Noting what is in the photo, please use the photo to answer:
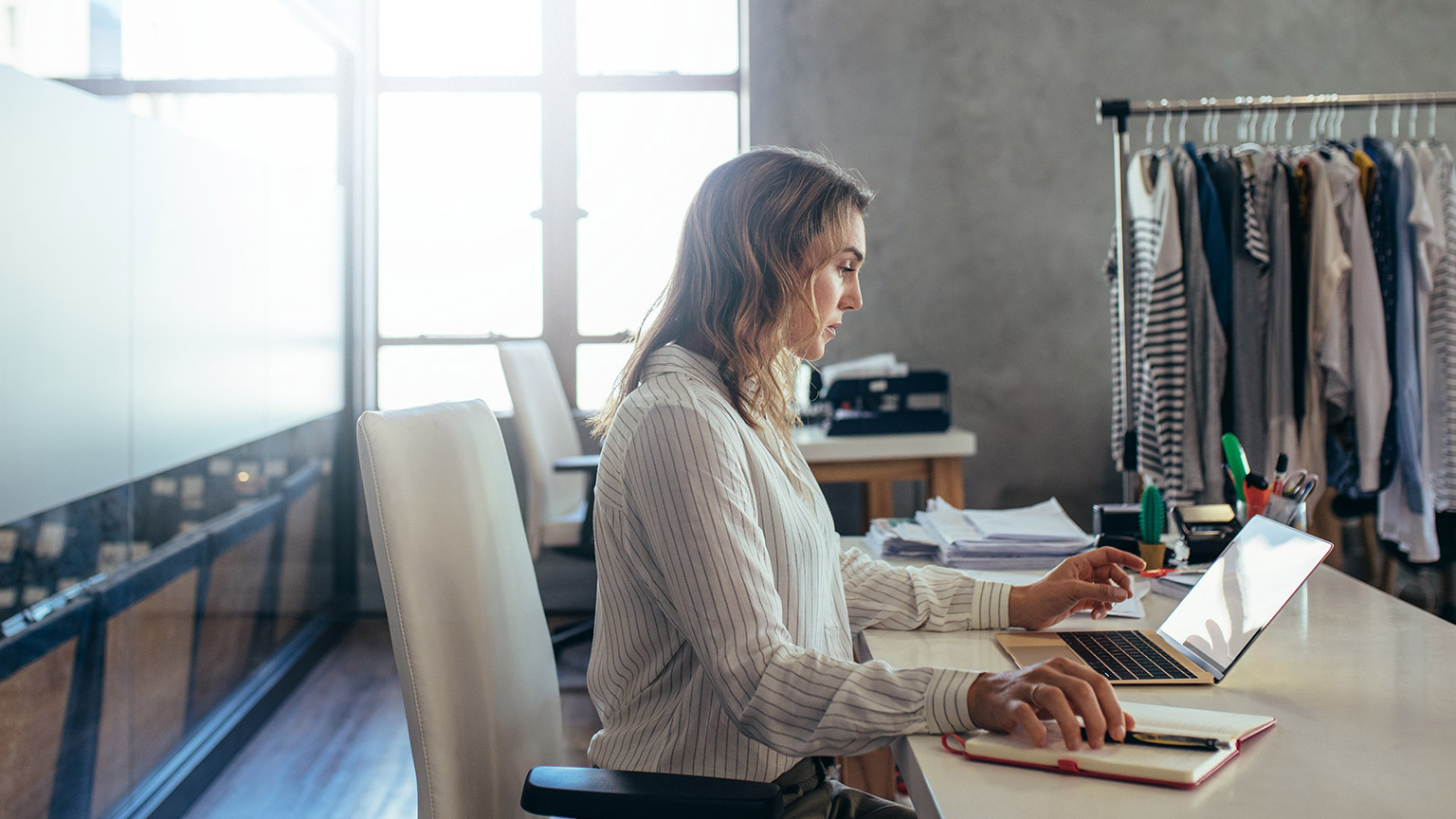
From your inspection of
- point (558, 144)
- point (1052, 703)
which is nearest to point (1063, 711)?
point (1052, 703)

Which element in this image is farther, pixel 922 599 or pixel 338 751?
pixel 338 751

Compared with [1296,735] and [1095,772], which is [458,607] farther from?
[1296,735]

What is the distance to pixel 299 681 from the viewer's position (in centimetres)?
306

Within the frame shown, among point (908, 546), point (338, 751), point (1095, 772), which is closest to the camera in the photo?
point (1095, 772)

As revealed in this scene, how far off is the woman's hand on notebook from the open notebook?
11 mm

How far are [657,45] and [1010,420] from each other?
1.96 m

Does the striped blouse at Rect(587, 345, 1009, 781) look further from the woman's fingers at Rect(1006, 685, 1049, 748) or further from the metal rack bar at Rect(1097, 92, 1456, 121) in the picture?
the metal rack bar at Rect(1097, 92, 1456, 121)

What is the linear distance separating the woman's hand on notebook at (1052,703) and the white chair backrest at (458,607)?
44 centimetres

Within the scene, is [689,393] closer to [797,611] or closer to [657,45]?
[797,611]

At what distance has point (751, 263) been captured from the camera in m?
1.07

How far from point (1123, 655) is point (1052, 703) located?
336mm

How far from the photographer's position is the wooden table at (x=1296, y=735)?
725 mm

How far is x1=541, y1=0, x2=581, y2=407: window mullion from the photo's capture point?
3.81m

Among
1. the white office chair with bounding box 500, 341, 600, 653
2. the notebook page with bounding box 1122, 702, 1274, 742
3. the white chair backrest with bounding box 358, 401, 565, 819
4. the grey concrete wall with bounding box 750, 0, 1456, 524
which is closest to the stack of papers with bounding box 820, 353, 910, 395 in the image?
the grey concrete wall with bounding box 750, 0, 1456, 524
